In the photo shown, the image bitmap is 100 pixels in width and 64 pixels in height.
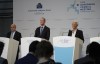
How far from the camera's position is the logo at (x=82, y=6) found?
28.9 ft

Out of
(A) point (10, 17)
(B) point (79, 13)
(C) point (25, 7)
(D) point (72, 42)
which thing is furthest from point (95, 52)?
(A) point (10, 17)

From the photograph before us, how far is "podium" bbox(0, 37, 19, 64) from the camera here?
5340 mm

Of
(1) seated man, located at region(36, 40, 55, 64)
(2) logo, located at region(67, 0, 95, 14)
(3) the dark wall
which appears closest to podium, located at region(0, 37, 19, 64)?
(1) seated man, located at region(36, 40, 55, 64)

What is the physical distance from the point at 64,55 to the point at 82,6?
14.0ft

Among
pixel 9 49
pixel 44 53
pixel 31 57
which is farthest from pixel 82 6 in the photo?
pixel 44 53

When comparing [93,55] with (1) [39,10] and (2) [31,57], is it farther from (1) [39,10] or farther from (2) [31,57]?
(1) [39,10]

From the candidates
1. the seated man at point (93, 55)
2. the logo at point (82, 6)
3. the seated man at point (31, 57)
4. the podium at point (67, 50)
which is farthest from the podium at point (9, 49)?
the logo at point (82, 6)

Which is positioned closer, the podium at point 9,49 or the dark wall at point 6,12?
the podium at point 9,49

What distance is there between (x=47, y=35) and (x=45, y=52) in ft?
13.0

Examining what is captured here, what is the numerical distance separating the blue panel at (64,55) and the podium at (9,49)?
997 millimetres

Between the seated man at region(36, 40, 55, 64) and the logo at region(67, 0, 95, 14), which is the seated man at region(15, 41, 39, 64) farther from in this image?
the logo at region(67, 0, 95, 14)

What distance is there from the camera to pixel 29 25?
941cm

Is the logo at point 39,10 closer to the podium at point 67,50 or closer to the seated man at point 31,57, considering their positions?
the podium at point 67,50

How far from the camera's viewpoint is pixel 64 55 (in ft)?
16.3
